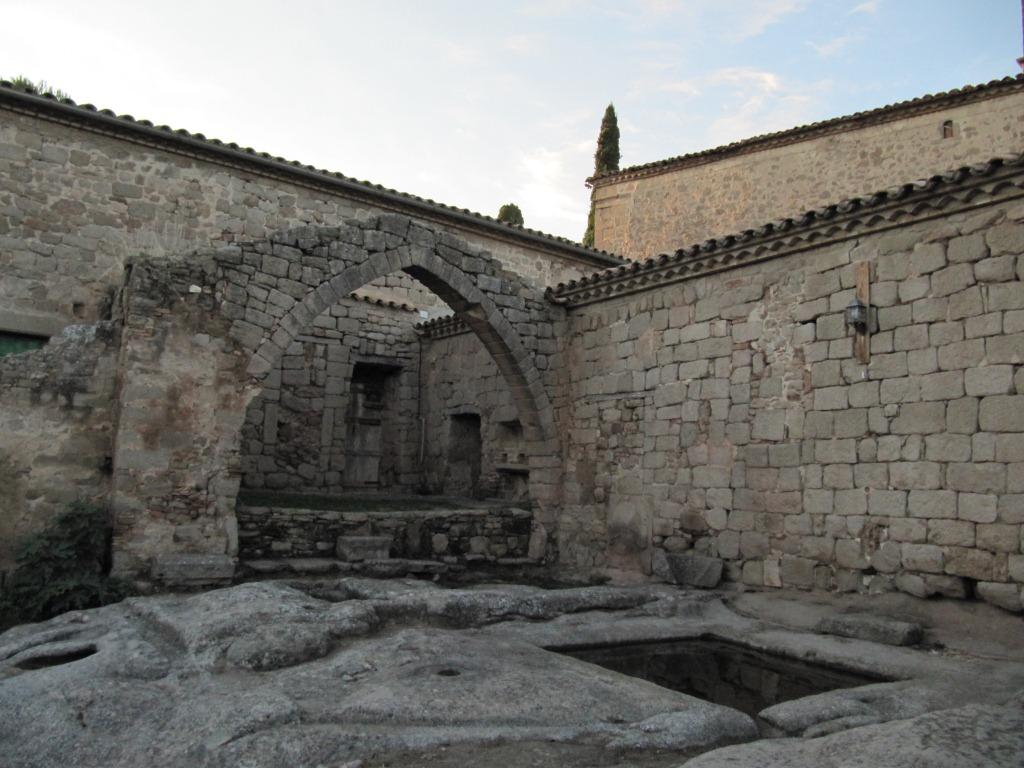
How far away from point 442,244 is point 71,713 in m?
7.23

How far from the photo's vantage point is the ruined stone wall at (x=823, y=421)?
676cm

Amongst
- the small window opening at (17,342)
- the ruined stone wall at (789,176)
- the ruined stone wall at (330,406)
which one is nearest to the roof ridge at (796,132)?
the ruined stone wall at (789,176)

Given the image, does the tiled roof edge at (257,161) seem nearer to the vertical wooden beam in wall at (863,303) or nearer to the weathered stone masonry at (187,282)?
the weathered stone masonry at (187,282)

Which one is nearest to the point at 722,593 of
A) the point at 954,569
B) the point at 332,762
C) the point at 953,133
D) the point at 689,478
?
the point at 689,478

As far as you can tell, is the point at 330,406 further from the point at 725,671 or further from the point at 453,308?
the point at 725,671

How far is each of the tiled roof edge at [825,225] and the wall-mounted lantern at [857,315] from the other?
0.74 meters

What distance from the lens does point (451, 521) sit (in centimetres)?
1052

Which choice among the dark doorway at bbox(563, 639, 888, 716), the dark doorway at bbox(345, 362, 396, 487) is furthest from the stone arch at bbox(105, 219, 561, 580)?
the dark doorway at bbox(345, 362, 396, 487)

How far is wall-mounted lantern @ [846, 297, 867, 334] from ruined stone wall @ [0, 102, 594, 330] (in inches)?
341

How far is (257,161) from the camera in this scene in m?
13.4

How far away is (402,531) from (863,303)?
583 centimetres

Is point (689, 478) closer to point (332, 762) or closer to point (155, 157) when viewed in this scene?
point (332, 762)

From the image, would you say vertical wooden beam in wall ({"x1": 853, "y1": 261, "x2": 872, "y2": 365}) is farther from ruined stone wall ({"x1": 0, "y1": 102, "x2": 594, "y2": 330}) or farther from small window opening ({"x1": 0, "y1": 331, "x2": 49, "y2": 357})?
small window opening ({"x1": 0, "y1": 331, "x2": 49, "y2": 357})

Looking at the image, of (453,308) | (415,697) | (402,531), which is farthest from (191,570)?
(453,308)
